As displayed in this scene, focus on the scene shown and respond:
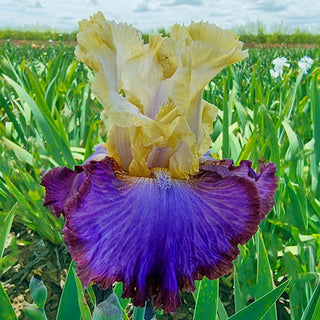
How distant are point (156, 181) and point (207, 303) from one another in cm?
32

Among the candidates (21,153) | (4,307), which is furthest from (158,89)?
(21,153)

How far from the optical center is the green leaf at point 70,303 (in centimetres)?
75

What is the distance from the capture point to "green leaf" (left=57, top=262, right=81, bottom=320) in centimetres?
75

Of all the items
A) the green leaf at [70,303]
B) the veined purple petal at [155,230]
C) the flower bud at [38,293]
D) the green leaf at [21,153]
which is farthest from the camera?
the green leaf at [21,153]

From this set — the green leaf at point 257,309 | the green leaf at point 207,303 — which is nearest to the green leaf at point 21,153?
the green leaf at point 207,303

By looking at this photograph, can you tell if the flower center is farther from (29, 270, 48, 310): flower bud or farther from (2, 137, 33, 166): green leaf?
(2, 137, 33, 166): green leaf

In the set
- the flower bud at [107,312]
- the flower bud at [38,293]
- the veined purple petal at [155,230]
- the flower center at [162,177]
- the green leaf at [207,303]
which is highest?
the flower center at [162,177]

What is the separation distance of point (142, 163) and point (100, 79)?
130mm

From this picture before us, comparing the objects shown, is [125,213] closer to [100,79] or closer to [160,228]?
[160,228]

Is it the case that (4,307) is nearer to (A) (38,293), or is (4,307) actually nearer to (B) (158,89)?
(A) (38,293)

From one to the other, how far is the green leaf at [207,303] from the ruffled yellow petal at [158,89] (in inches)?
11.0

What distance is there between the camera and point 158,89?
633mm

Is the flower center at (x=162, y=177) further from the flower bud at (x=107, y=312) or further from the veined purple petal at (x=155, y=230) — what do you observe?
the flower bud at (x=107, y=312)

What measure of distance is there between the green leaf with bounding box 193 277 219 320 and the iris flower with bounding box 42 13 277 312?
0.71 feet
